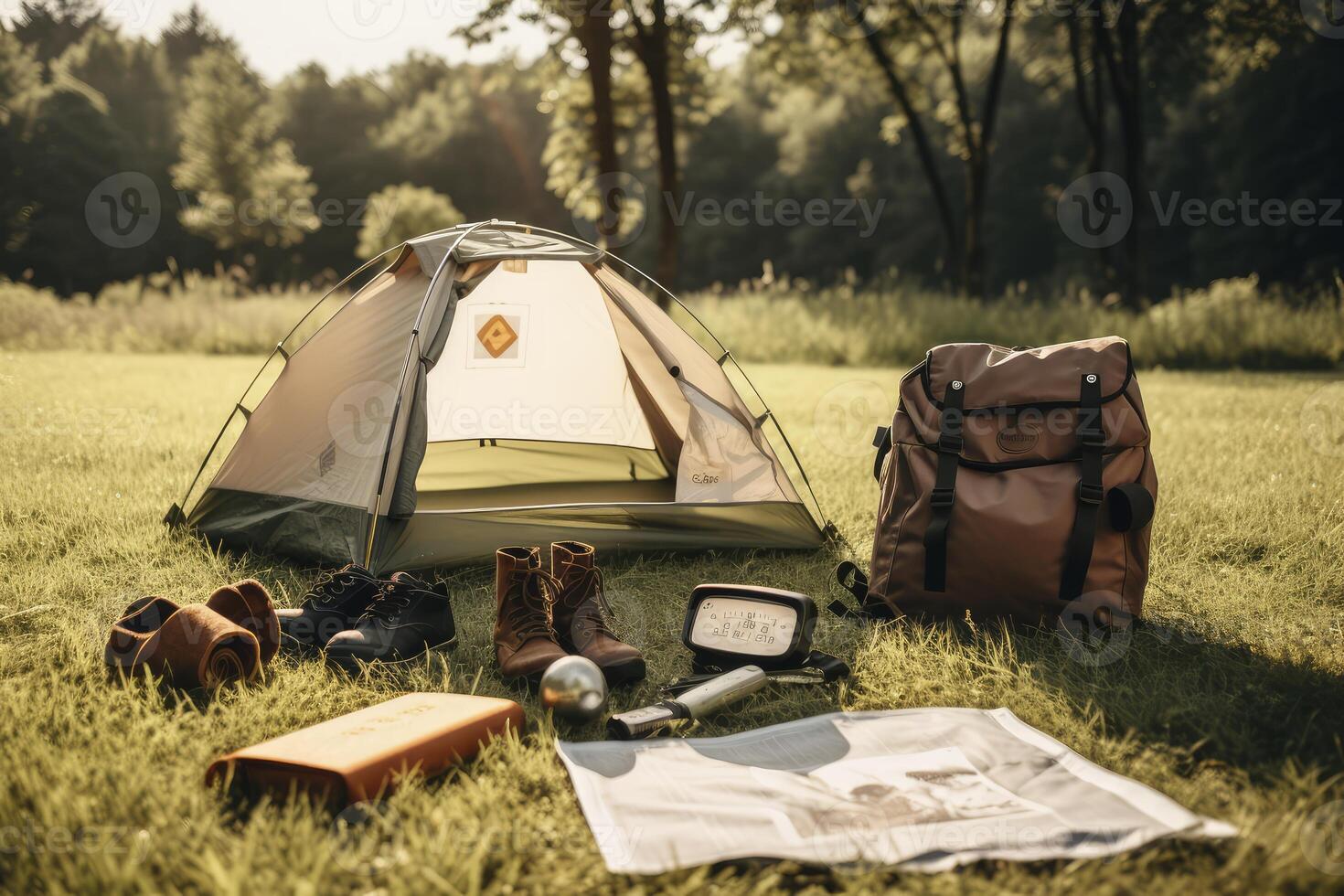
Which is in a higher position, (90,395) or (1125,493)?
(90,395)

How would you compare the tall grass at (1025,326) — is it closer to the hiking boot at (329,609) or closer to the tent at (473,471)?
the tent at (473,471)

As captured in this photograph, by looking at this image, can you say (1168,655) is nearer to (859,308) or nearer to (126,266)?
(859,308)

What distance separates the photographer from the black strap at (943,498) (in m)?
2.34

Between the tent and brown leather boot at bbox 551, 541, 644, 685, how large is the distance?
634 mm

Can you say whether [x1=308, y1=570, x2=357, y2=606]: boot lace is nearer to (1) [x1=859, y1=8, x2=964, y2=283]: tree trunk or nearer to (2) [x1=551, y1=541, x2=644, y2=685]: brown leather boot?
(2) [x1=551, y1=541, x2=644, y2=685]: brown leather boot

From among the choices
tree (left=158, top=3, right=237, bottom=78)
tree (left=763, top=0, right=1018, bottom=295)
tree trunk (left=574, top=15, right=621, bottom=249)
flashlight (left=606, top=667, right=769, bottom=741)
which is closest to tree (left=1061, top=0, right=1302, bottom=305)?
tree (left=763, top=0, right=1018, bottom=295)

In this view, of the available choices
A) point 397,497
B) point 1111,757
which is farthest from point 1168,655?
point 397,497

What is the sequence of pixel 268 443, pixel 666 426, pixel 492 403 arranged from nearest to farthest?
pixel 268 443 < pixel 666 426 < pixel 492 403

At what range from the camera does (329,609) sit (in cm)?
234

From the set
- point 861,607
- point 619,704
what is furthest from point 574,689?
point 861,607

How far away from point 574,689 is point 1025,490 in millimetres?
1269

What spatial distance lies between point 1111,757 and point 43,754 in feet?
6.53

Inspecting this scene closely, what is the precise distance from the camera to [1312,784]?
1.56 metres

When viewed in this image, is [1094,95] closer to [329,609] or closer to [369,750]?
[329,609]
